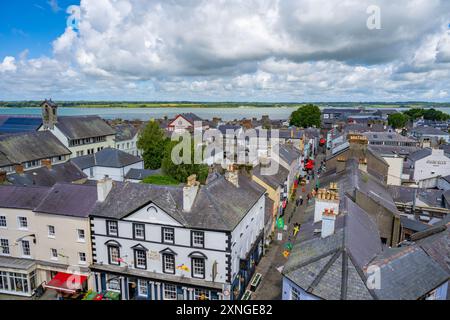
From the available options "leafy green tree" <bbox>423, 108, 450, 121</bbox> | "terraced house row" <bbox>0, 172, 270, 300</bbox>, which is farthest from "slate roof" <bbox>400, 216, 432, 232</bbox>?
"leafy green tree" <bbox>423, 108, 450, 121</bbox>

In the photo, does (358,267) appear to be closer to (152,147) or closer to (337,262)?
(337,262)

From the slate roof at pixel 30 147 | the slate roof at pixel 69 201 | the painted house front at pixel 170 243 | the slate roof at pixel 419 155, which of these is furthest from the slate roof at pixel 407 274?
Answer: the slate roof at pixel 30 147

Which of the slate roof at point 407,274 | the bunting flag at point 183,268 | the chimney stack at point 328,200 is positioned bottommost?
the bunting flag at point 183,268

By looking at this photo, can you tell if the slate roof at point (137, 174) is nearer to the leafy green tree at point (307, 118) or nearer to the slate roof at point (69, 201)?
the slate roof at point (69, 201)

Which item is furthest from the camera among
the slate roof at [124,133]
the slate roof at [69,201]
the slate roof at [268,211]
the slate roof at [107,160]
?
the slate roof at [124,133]

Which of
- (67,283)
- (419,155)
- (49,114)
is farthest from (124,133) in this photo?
(419,155)

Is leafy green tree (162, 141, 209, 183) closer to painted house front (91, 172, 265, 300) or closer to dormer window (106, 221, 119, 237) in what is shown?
painted house front (91, 172, 265, 300)

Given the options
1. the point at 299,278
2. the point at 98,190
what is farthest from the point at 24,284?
the point at 299,278
